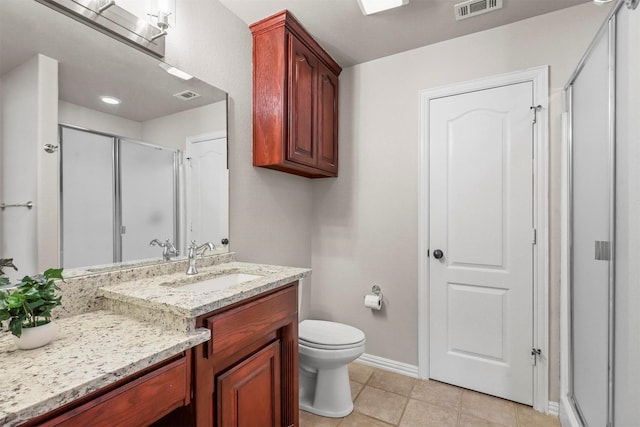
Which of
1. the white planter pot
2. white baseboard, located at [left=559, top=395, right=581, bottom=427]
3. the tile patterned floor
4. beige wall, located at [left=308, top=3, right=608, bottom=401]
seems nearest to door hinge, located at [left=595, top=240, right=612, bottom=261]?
beige wall, located at [left=308, top=3, right=608, bottom=401]

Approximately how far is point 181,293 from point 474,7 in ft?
7.23

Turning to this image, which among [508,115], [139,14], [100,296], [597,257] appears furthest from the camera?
[508,115]

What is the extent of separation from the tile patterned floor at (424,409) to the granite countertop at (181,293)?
102 centimetres

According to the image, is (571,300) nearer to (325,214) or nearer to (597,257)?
(597,257)

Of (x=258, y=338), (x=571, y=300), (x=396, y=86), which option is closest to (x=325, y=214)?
(x=396, y=86)

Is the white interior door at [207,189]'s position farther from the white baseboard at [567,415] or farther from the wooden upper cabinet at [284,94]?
the white baseboard at [567,415]

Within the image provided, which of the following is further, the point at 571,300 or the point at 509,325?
the point at 509,325

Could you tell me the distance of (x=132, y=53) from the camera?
1382 mm

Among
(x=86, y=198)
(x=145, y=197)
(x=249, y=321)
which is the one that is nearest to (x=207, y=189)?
(x=145, y=197)

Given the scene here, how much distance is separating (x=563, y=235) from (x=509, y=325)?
662 millimetres

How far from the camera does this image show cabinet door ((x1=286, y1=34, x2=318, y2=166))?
191 cm

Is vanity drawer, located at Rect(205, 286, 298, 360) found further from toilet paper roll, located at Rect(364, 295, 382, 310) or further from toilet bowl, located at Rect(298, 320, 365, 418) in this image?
toilet paper roll, located at Rect(364, 295, 382, 310)

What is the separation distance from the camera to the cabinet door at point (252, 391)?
3.77ft

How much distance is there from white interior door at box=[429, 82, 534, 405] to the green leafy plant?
2096mm
